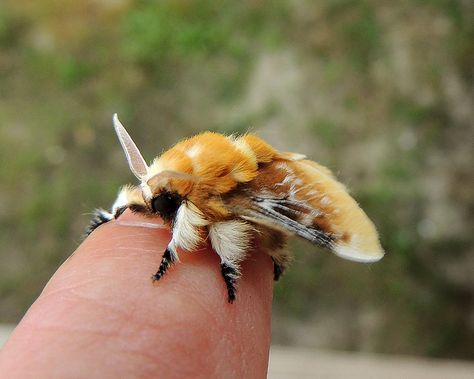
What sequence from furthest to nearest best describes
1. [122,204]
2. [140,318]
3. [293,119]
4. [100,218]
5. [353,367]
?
[293,119] → [353,367] → [100,218] → [122,204] → [140,318]

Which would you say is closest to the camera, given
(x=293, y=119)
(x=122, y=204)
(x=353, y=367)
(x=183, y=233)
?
(x=183, y=233)

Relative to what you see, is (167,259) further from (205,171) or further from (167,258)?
(205,171)

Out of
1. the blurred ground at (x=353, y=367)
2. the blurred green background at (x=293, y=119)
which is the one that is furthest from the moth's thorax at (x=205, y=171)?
the blurred green background at (x=293, y=119)

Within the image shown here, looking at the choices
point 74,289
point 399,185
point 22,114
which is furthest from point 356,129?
point 74,289

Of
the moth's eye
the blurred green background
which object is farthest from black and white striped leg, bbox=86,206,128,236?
the blurred green background

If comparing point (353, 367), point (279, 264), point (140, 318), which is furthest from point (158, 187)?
point (353, 367)

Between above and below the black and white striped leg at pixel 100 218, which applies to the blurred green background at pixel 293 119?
above

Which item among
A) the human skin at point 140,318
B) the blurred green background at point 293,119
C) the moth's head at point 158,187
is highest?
the blurred green background at point 293,119

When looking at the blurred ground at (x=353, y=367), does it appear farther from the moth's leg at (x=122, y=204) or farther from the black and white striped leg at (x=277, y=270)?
the moth's leg at (x=122, y=204)
